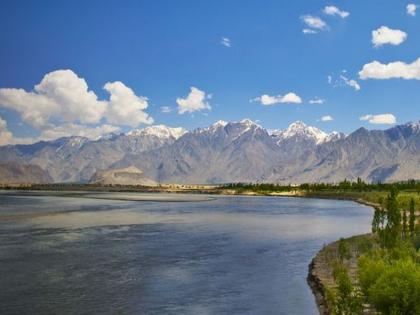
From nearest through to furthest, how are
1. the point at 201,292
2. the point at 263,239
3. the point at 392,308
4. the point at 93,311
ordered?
the point at 392,308
the point at 93,311
the point at 201,292
the point at 263,239

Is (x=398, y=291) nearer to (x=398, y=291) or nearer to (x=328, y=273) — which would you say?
(x=398, y=291)

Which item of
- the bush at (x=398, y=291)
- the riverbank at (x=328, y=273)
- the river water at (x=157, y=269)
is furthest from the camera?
the river water at (x=157, y=269)

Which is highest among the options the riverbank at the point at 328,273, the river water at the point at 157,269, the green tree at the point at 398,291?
the green tree at the point at 398,291

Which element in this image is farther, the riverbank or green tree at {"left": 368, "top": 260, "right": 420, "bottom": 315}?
the riverbank

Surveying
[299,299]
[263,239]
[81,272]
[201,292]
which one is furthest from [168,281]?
[263,239]

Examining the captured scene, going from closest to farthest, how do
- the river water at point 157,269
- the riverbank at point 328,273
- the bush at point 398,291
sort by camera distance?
the bush at point 398,291 < the riverbank at point 328,273 < the river water at point 157,269

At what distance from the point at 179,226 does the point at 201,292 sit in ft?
198

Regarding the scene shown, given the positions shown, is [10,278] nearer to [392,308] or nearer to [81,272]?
[81,272]

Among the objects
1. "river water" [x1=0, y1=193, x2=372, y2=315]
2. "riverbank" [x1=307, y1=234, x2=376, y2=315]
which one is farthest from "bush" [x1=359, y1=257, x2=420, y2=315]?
"river water" [x1=0, y1=193, x2=372, y2=315]

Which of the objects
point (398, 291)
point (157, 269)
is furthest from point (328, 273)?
point (398, 291)

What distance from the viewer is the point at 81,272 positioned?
55.1m

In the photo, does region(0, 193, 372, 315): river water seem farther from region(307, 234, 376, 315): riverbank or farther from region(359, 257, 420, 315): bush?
region(359, 257, 420, 315): bush

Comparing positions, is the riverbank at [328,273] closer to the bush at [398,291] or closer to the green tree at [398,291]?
the bush at [398,291]

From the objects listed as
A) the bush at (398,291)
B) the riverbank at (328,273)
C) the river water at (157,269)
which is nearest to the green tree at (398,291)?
the bush at (398,291)
